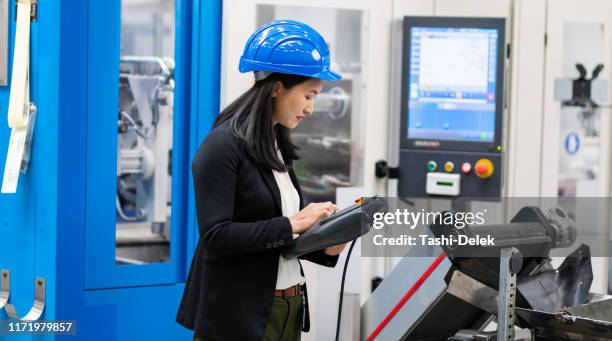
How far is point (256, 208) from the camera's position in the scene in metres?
1.94

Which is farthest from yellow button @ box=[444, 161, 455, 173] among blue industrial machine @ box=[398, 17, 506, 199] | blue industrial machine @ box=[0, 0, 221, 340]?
blue industrial machine @ box=[0, 0, 221, 340]

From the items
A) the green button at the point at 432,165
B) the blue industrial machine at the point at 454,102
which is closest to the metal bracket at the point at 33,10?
the blue industrial machine at the point at 454,102

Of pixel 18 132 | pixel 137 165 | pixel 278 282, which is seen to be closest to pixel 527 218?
pixel 278 282

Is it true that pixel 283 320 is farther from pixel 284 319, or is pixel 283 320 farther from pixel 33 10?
pixel 33 10

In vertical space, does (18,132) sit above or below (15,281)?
above

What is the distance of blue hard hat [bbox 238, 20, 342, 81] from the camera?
2014 mm

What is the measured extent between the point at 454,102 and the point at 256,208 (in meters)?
1.66

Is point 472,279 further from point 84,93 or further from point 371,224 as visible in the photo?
point 84,93

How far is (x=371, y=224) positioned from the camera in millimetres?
1948

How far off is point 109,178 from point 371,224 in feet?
3.46

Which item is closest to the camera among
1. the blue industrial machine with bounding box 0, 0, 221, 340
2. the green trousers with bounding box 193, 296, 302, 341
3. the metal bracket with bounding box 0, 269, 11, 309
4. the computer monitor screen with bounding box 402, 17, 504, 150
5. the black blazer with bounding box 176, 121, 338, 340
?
the black blazer with bounding box 176, 121, 338, 340

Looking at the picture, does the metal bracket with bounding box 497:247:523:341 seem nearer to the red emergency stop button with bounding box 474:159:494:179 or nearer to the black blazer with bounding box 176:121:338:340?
the black blazer with bounding box 176:121:338:340

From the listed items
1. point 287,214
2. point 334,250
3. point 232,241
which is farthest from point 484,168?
point 232,241

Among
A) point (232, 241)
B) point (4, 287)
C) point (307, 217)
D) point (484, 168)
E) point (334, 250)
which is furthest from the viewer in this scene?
point (484, 168)
